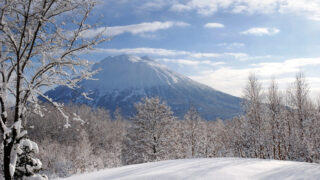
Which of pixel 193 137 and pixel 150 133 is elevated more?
pixel 150 133

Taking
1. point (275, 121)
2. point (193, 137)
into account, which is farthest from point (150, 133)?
point (275, 121)

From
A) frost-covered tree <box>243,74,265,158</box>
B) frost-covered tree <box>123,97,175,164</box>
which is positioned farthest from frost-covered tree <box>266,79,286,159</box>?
frost-covered tree <box>123,97,175,164</box>

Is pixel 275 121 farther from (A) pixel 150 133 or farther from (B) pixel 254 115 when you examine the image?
(A) pixel 150 133

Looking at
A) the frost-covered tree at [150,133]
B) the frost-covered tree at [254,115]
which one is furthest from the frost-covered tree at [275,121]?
the frost-covered tree at [150,133]

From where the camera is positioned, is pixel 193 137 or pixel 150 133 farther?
pixel 193 137

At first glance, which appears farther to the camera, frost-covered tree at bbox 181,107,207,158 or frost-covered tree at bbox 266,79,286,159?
frost-covered tree at bbox 181,107,207,158

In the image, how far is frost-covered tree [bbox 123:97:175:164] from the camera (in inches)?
1057

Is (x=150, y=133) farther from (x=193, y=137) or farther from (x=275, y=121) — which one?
Answer: (x=275, y=121)

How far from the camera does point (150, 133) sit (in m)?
27.5

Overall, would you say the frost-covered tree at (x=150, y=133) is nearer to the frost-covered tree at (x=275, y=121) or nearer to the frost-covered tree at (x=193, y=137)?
the frost-covered tree at (x=193, y=137)

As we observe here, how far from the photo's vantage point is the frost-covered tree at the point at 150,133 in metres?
26.9

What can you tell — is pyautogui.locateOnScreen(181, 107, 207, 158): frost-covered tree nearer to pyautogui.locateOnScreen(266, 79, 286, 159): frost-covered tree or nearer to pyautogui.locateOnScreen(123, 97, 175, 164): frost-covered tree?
pyautogui.locateOnScreen(123, 97, 175, 164): frost-covered tree

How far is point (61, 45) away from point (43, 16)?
3.39 feet

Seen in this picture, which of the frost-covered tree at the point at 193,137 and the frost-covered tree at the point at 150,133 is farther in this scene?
the frost-covered tree at the point at 193,137
